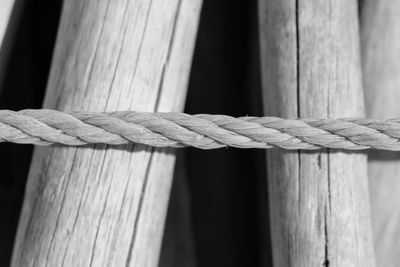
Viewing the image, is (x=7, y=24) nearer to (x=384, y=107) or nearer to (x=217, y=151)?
(x=217, y=151)

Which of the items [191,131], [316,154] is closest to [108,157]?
[191,131]

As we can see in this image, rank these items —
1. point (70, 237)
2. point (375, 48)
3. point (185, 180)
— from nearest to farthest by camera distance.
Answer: point (70, 237)
point (375, 48)
point (185, 180)

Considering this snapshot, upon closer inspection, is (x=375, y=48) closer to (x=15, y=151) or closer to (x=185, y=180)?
(x=185, y=180)

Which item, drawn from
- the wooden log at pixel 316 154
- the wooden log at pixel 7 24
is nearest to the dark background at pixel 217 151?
the wooden log at pixel 7 24

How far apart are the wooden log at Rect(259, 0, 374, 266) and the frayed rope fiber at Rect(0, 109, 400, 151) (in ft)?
0.16

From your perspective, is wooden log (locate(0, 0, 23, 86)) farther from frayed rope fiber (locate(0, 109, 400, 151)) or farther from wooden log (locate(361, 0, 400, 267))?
wooden log (locate(361, 0, 400, 267))

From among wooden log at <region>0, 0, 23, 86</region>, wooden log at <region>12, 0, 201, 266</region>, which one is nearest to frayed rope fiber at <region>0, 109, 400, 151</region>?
wooden log at <region>12, 0, 201, 266</region>

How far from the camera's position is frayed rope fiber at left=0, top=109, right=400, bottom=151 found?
2.50 feet

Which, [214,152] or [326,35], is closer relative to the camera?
[326,35]

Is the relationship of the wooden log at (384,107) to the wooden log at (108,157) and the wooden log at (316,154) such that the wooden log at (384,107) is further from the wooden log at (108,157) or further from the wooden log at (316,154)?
the wooden log at (108,157)

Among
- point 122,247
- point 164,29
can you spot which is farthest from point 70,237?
point 164,29

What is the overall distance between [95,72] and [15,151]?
0.50m

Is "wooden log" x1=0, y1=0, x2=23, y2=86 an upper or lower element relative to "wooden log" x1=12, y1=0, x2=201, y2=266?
upper

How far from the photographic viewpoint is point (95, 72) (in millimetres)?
822
